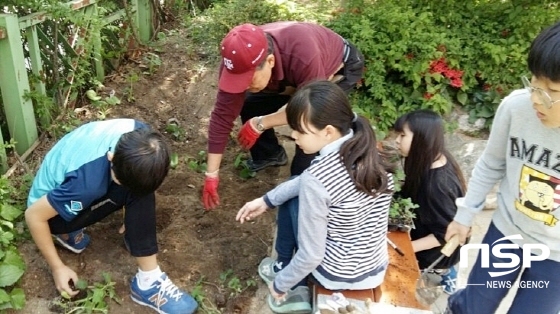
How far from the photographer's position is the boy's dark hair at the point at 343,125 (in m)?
2.00

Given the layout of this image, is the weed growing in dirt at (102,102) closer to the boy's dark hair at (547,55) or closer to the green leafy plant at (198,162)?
the green leafy plant at (198,162)

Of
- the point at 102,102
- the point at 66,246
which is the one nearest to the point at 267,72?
the point at 66,246

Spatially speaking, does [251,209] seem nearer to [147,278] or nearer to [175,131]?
[147,278]

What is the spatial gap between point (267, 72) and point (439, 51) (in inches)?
96.1

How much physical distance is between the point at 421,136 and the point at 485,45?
2.35m

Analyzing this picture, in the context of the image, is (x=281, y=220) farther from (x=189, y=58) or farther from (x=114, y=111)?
(x=189, y=58)

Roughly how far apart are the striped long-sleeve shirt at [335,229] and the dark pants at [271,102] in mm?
826

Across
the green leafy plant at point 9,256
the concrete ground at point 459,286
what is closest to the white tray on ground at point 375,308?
the concrete ground at point 459,286

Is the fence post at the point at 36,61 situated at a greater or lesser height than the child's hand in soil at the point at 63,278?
greater

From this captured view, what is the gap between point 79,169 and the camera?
2.24m

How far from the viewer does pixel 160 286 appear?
96.3 inches

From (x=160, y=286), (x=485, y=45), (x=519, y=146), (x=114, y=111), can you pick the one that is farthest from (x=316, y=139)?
(x=485, y=45)

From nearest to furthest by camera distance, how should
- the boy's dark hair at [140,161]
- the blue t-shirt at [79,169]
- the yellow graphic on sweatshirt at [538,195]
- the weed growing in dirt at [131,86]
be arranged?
the yellow graphic on sweatshirt at [538,195] → the boy's dark hair at [140,161] → the blue t-shirt at [79,169] → the weed growing in dirt at [131,86]

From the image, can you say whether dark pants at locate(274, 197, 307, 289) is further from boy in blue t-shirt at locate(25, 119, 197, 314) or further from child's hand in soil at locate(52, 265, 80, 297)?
child's hand in soil at locate(52, 265, 80, 297)
